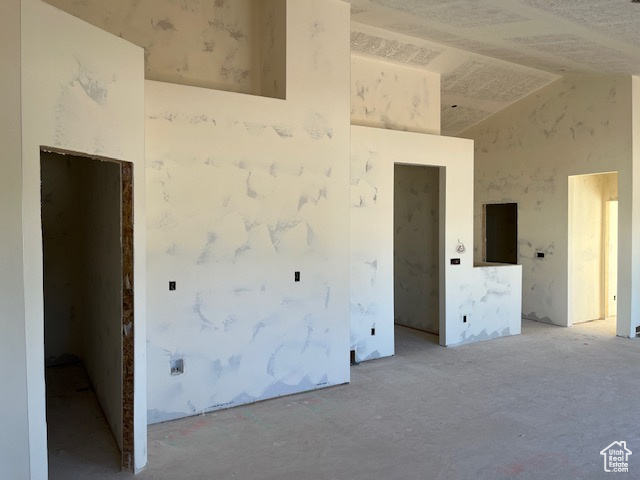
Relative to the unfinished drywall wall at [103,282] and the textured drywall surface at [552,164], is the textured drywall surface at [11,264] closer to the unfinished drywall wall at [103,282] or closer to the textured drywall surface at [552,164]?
the unfinished drywall wall at [103,282]

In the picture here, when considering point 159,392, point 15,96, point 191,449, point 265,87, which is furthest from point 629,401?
point 15,96

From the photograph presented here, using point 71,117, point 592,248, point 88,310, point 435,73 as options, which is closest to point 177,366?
point 88,310

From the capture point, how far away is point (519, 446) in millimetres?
3596

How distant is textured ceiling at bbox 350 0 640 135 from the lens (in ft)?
15.6

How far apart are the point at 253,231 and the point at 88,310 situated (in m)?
2.00

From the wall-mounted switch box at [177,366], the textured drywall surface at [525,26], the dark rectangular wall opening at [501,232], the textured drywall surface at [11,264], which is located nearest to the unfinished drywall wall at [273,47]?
the textured drywall surface at [525,26]

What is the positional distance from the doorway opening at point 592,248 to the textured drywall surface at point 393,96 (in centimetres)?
255

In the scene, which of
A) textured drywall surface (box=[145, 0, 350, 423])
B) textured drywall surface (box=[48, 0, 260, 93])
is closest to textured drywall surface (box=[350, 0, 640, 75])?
textured drywall surface (box=[145, 0, 350, 423])

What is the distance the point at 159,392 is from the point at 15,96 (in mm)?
2568

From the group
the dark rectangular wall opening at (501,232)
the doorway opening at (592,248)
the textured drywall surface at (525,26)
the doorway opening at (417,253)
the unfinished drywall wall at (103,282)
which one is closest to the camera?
the unfinished drywall wall at (103,282)

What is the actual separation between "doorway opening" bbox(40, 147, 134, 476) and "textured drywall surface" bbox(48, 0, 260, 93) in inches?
44.9

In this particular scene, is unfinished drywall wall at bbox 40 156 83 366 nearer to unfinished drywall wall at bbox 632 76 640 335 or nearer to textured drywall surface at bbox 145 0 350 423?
textured drywall surface at bbox 145 0 350 423

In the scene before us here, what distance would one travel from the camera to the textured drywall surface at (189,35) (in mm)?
4305

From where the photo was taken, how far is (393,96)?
6.54 m
